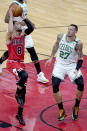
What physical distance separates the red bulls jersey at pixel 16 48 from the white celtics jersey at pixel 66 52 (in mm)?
791

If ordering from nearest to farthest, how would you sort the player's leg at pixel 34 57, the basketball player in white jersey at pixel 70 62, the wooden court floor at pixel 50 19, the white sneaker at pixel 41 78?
1. the basketball player in white jersey at pixel 70 62
2. the player's leg at pixel 34 57
3. the white sneaker at pixel 41 78
4. the wooden court floor at pixel 50 19

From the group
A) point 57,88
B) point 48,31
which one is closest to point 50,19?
point 48,31

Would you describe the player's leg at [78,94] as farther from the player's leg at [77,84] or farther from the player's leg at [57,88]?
the player's leg at [57,88]

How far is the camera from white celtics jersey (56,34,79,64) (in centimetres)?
825

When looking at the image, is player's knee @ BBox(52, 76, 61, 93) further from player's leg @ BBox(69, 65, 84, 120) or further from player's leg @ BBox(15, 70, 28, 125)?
player's leg @ BBox(15, 70, 28, 125)

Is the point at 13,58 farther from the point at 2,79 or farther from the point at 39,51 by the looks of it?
the point at 39,51

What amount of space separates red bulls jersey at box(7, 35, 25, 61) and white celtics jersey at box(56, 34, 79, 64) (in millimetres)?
791

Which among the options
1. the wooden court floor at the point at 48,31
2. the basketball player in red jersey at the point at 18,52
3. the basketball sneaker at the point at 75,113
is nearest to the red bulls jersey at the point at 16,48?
the basketball player in red jersey at the point at 18,52

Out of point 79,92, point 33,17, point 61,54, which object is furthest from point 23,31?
point 33,17

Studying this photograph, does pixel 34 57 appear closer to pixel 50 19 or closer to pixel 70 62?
pixel 70 62

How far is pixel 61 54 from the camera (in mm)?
8312

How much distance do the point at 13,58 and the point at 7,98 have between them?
1.48 meters

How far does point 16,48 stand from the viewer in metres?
8.27

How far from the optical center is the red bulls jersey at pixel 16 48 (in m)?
8.21
